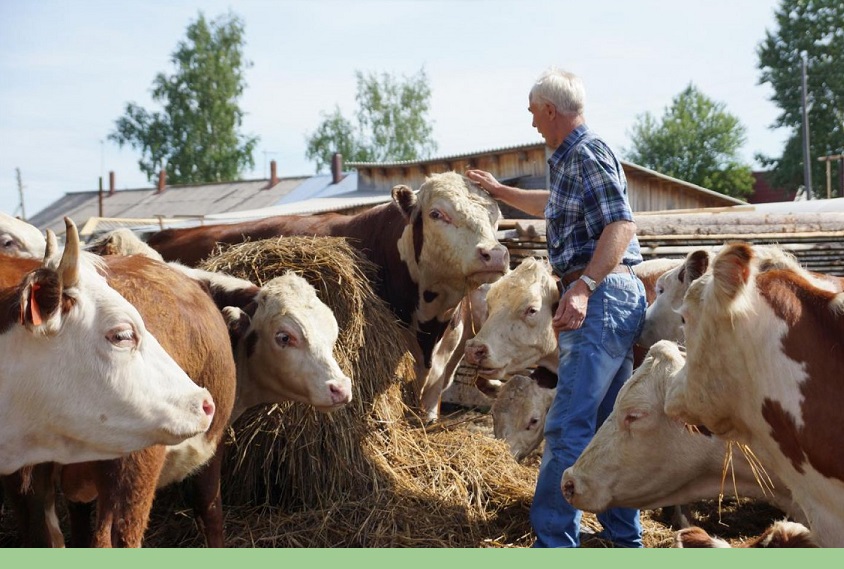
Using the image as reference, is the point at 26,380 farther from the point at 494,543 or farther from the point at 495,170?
the point at 495,170

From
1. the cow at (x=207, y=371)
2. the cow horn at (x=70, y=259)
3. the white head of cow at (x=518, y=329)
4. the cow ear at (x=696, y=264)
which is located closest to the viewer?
the cow horn at (x=70, y=259)

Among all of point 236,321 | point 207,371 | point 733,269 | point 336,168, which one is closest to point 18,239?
point 236,321

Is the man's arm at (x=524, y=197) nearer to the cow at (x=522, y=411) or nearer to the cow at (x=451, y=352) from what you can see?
the cow at (x=451, y=352)

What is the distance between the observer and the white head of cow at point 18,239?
498 cm

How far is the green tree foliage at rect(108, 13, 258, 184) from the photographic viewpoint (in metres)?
46.2

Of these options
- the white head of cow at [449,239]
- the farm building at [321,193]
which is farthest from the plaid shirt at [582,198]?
the farm building at [321,193]

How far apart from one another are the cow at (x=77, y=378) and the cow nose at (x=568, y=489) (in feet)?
5.77

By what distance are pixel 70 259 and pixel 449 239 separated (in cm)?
329

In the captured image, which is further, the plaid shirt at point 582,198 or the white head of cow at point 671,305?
the white head of cow at point 671,305

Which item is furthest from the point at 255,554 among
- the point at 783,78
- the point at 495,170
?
the point at 783,78

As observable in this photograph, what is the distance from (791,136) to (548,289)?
118 ft

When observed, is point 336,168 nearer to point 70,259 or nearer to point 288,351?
point 288,351

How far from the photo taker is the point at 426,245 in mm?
6066

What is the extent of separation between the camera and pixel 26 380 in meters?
2.97
